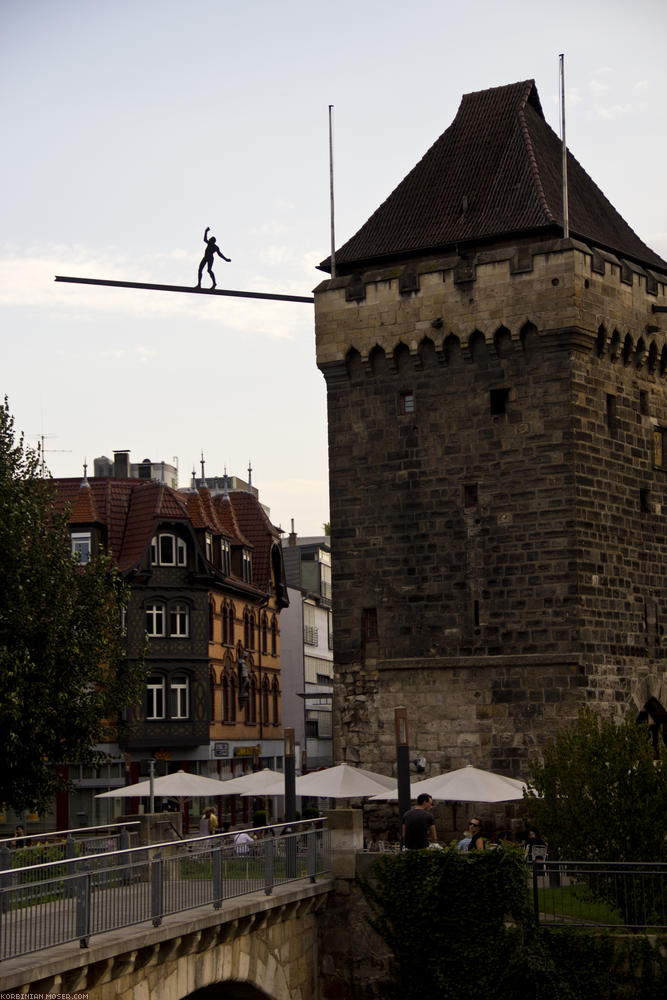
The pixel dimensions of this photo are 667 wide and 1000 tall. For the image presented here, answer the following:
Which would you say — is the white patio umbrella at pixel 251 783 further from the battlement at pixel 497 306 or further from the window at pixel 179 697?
the window at pixel 179 697

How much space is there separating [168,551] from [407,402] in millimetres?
24734

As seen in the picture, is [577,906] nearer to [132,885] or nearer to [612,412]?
[132,885]

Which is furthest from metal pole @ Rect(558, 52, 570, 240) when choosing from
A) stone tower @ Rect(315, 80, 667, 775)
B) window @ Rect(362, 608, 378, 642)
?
window @ Rect(362, 608, 378, 642)

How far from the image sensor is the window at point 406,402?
35500 mm

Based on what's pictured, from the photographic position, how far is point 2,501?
112ft

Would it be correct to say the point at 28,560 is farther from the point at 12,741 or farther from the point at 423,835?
the point at 423,835

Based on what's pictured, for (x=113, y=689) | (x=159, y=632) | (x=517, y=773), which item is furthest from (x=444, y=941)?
(x=159, y=632)

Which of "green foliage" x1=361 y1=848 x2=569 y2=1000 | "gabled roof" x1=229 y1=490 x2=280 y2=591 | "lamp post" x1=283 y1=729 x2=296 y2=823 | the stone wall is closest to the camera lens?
"green foliage" x1=361 y1=848 x2=569 y2=1000

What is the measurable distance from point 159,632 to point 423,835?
33.9 metres

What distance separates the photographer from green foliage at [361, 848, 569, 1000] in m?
24.7

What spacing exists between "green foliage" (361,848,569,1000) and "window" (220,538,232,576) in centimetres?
3867

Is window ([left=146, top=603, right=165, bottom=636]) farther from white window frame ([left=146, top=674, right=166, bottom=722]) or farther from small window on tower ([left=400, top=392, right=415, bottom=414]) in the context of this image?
small window on tower ([left=400, top=392, right=415, bottom=414])

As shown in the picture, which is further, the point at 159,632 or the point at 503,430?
the point at 159,632

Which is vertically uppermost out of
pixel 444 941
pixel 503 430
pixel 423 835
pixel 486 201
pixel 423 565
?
pixel 486 201
